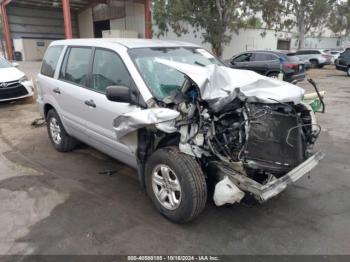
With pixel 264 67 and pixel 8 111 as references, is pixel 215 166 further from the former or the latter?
pixel 264 67

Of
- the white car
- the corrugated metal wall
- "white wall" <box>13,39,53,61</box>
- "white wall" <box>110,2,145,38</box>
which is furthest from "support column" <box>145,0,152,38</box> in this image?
the white car

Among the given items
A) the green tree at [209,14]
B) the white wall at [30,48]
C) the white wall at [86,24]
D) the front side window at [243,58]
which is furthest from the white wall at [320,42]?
the white wall at [30,48]

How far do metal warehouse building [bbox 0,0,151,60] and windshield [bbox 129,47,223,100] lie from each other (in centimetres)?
2214

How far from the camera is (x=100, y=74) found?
4105 millimetres

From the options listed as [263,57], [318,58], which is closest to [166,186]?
[263,57]

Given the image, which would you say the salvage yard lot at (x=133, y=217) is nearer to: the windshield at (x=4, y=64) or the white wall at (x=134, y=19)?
the windshield at (x=4, y=64)

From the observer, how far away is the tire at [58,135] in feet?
17.3

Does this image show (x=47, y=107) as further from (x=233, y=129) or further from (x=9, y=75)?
(x=9, y=75)

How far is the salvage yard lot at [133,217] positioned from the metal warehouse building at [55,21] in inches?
879

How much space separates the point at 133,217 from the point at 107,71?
1.81 metres

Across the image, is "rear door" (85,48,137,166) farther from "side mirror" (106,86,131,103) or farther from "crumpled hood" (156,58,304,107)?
"crumpled hood" (156,58,304,107)

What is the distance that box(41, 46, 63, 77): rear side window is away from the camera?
5181 mm

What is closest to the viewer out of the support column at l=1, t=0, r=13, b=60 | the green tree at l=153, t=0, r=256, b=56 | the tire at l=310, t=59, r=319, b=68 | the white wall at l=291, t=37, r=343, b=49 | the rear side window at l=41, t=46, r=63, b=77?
the rear side window at l=41, t=46, r=63, b=77

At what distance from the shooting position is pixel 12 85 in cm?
930
